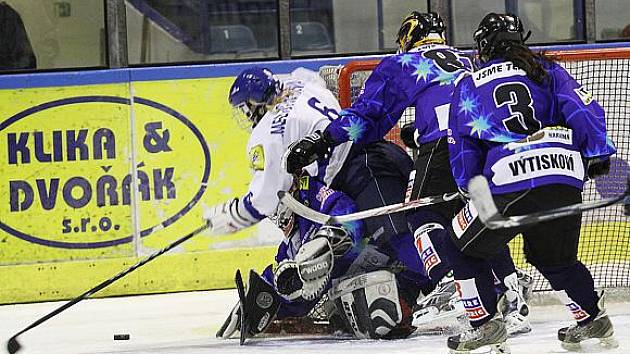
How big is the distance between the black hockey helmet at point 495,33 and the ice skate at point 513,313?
111 cm

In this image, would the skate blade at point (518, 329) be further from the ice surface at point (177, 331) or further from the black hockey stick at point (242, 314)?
the black hockey stick at point (242, 314)

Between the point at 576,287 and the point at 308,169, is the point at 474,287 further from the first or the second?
the point at 308,169

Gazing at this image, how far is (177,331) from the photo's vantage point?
607cm

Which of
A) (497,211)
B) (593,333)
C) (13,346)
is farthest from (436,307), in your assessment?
(13,346)

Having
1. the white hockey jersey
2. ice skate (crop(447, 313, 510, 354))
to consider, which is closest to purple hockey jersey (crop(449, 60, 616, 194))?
ice skate (crop(447, 313, 510, 354))

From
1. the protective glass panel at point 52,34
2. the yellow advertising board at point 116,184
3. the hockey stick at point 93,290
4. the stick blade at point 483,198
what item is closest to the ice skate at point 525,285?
the hockey stick at point 93,290

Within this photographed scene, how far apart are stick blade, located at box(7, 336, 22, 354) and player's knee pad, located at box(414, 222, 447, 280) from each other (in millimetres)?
1758

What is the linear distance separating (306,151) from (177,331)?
1.35m

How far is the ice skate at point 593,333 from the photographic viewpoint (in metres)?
4.55

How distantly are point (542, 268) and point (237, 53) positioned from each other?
3811 mm

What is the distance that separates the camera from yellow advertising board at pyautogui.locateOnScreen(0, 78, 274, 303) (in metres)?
7.61

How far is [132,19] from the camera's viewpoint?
7.95m

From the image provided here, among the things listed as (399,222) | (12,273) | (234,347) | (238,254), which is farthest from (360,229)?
(12,273)

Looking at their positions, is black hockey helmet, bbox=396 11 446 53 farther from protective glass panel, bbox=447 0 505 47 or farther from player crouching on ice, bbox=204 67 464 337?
protective glass panel, bbox=447 0 505 47
